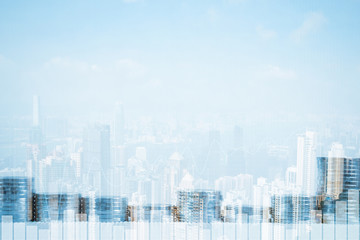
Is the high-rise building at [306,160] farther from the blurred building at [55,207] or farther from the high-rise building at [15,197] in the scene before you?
the high-rise building at [15,197]

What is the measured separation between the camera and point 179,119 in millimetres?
1464

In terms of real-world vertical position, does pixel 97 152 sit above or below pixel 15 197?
above

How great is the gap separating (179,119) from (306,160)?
0.67m

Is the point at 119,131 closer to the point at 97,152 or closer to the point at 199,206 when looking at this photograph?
the point at 97,152

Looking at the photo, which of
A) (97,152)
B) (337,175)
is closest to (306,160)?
(337,175)

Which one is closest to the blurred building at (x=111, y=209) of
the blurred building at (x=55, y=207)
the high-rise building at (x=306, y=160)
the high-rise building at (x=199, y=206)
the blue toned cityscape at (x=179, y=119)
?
the blue toned cityscape at (x=179, y=119)

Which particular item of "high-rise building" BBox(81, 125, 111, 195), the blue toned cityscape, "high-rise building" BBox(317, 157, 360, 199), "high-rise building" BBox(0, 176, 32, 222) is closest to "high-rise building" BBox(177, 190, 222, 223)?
the blue toned cityscape

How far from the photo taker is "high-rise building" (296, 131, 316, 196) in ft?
Answer: 4.70

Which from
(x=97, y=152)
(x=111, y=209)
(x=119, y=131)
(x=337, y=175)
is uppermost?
(x=119, y=131)

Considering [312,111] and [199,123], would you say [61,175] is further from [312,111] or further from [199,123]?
[312,111]

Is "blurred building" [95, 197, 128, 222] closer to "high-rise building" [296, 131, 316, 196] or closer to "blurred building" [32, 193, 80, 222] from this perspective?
"blurred building" [32, 193, 80, 222]

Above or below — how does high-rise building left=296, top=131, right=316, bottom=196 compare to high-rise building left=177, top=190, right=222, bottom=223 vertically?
above

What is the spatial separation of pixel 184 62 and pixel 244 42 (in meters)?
0.32

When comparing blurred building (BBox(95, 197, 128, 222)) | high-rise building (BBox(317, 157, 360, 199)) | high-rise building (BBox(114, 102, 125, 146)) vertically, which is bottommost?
blurred building (BBox(95, 197, 128, 222))
